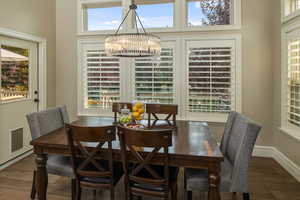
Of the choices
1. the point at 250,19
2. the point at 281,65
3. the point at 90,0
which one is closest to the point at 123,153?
the point at 281,65

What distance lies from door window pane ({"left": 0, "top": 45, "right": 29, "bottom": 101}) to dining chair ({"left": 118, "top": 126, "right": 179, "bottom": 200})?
2.65 m

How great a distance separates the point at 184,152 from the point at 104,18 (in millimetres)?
3619

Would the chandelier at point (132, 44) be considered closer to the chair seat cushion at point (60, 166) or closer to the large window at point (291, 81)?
the chair seat cushion at point (60, 166)

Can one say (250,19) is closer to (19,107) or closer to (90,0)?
(90,0)

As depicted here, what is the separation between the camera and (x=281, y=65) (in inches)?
140

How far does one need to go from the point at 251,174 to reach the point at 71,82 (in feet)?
12.2

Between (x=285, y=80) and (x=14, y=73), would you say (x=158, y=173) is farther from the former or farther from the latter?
(x=14, y=73)

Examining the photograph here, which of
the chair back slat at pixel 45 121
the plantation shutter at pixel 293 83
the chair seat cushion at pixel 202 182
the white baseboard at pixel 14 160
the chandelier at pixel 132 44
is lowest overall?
the white baseboard at pixel 14 160

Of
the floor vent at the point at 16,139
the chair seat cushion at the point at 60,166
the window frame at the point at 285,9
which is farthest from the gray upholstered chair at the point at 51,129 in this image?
the window frame at the point at 285,9

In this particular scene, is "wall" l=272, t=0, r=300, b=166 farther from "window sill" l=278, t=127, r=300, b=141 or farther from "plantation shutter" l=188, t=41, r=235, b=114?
"plantation shutter" l=188, t=41, r=235, b=114

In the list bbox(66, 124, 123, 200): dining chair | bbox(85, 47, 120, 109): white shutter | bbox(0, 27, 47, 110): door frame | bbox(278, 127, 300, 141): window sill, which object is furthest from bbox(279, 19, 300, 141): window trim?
bbox(0, 27, 47, 110): door frame

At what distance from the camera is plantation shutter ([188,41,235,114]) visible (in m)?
3.95

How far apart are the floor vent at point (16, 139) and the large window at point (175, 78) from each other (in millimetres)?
1184

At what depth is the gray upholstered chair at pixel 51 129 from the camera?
7.37 ft
